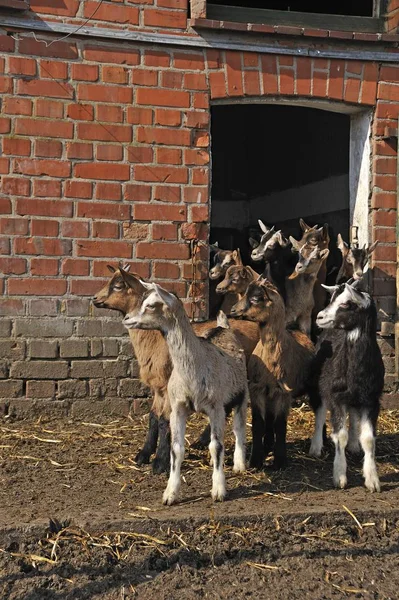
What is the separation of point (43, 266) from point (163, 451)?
271 centimetres

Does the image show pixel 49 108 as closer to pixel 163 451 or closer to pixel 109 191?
pixel 109 191

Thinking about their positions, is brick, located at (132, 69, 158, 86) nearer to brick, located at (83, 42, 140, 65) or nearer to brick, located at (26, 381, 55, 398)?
brick, located at (83, 42, 140, 65)

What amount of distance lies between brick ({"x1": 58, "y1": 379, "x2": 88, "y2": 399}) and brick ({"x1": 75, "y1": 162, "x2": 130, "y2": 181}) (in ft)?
6.76

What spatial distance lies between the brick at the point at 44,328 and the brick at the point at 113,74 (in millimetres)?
2453

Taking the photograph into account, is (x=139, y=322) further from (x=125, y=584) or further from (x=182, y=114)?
(x=182, y=114)

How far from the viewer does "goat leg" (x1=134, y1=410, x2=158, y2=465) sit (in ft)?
23.9

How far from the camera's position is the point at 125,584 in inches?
200

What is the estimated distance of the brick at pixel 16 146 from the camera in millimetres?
8711

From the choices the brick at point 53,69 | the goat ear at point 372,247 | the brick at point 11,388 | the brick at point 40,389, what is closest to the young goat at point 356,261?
the goat ear at point 372,247

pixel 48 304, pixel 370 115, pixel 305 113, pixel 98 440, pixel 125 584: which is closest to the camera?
pixel 125 584

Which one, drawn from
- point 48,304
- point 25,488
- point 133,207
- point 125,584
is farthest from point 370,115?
point 125,584

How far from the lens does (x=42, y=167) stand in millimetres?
8805

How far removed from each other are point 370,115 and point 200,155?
6.45 feet

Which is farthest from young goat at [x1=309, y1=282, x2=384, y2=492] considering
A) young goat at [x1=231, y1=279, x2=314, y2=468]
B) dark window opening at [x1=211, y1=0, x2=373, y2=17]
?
dark window opening at [x1=211, y1=0, x2=373, y2=17]
